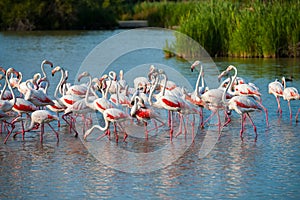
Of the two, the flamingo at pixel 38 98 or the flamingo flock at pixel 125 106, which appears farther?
the flamingo at pixel 38 98

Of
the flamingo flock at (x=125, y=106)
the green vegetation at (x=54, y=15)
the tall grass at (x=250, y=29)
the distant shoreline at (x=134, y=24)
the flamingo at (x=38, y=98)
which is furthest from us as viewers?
the distant shoreline at (x=134, y=24)

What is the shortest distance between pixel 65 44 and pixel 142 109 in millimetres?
21537

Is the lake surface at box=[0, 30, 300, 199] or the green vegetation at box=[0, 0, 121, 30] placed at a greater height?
the green vegetation at box=[0, 0, 121, 30]

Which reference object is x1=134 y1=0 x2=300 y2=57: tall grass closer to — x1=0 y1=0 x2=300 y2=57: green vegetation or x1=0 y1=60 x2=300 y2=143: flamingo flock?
x1=0 y1=0 x2=300 y2=57: green vegetation

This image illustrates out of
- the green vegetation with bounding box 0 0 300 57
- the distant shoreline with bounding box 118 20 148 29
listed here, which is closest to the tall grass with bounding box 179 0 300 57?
the green vegetation with bounding box 0 0 300 57

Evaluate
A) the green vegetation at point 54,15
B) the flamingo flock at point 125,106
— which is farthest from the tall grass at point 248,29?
the green vegetation at point 54,15

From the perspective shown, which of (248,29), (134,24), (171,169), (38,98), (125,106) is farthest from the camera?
(134,24)

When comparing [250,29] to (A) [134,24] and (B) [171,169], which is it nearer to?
(B) [171,169]

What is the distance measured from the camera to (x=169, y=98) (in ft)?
35.2

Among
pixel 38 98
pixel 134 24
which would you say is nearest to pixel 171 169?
pixel 38 98

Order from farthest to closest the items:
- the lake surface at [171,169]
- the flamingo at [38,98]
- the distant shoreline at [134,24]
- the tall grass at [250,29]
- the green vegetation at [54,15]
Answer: the distant shoreline at [134,24]
the green vegetation at [54,15]
the tall grass at [250,29]
the flamingo at [38,98]
the lake surface at [171,169]

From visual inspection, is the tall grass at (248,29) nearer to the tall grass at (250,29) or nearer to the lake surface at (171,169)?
the tall grass at (250,29)

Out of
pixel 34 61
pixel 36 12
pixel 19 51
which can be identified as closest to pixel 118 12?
pixel 36 12

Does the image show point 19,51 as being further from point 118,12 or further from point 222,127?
point 118,12
